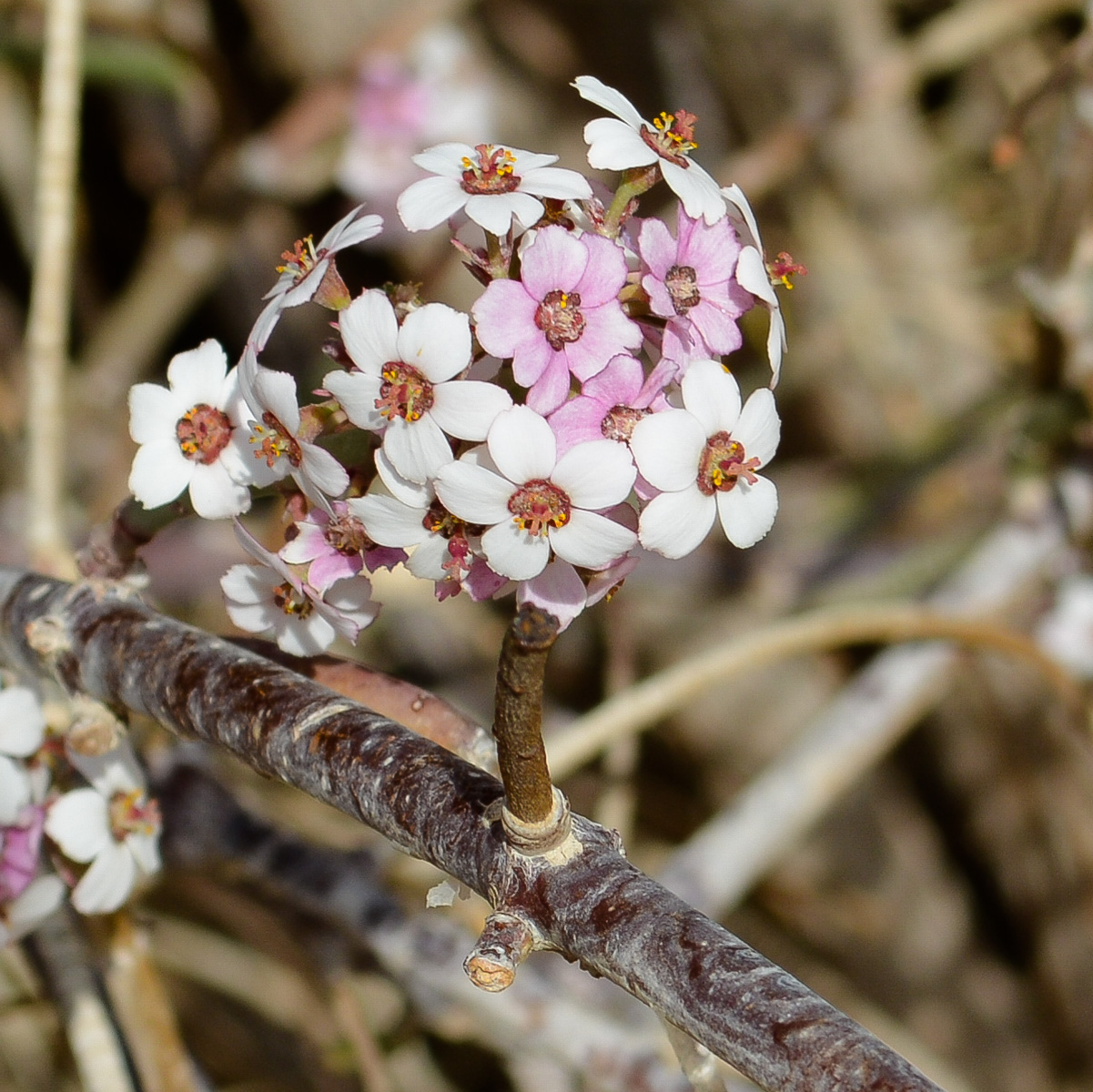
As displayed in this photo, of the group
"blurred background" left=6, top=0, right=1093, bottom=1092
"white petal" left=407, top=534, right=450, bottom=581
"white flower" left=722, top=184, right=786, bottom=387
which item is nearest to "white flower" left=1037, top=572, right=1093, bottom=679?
"blurred background" left=6, top=0, right=1093, bottom=1092

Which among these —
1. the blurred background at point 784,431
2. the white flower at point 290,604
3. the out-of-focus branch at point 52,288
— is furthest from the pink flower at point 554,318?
the blurred background at point 784,431

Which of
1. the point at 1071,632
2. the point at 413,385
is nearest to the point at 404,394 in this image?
the point at 413,385

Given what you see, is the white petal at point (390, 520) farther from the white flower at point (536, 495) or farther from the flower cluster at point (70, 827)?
the flower cluster at point (70, 827)

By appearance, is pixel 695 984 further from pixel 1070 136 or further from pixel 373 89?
pixel 373 89

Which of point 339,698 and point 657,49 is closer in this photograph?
point 339,698

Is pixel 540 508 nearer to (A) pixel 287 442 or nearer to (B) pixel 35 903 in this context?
(A) pixel 287 442

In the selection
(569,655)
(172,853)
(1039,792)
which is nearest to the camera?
(172,853)

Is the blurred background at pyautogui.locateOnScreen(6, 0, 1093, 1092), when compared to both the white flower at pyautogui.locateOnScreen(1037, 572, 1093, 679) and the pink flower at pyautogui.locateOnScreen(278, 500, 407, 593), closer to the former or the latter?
the white flower at pyautogui.locateOnScreen(1037, 572, 1093, 679)

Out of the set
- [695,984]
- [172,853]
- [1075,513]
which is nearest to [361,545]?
[695,984]
